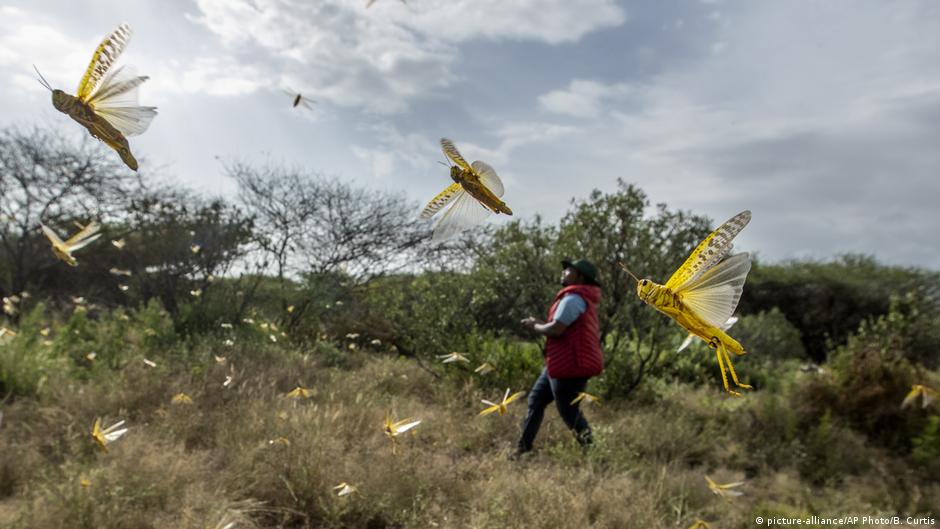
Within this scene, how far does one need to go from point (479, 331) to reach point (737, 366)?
14.7ft

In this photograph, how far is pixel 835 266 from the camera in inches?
587

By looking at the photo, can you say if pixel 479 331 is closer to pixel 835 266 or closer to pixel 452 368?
pixel 452 368

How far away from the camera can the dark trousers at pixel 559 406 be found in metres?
4.56

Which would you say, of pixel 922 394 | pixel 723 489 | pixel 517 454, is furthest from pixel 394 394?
pixel 922 394

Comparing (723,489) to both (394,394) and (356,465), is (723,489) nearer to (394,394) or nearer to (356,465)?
(356,465)

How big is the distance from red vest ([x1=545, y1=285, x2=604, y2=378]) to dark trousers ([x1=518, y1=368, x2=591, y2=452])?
0.36 ft

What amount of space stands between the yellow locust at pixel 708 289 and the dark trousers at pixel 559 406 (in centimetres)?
395

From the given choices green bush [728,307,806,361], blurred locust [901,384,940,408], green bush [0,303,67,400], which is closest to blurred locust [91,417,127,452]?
green bush [0,303,67,400]

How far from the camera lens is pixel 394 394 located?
21.1 ft

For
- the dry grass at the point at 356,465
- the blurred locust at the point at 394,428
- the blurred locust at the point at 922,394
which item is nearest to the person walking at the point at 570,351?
the dry grass at the point at 356,465

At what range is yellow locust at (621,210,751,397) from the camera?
66 centimetres

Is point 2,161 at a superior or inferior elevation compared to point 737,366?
superior

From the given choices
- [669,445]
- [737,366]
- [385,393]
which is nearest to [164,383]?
[385,393]

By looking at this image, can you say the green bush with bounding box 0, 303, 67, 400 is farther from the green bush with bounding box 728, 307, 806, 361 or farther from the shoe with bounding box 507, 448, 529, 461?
the green bush with bounding box 728, 307, 806, 361
